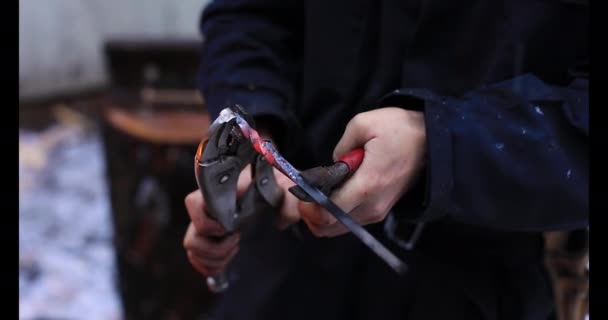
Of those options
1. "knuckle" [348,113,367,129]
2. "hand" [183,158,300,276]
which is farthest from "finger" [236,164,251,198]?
"knuckle" [348,113,367,129]

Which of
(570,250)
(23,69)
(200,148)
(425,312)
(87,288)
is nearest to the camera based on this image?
(200,148)

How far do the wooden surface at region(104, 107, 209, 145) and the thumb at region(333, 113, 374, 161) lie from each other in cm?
77

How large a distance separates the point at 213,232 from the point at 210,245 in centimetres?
2

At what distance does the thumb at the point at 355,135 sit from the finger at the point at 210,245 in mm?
158

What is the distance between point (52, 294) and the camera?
153 centimetres

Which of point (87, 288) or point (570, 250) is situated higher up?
point (570, 250)

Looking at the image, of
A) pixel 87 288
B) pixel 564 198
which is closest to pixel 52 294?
pixel 87 288

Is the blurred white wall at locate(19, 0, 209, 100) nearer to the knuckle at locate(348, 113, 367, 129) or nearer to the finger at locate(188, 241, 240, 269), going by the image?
the finger at locate(188, 241, 240, 269)

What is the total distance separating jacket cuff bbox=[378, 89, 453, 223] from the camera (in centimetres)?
46

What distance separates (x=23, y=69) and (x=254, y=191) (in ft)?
7.67

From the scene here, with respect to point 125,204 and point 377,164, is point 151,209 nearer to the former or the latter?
point 125,204

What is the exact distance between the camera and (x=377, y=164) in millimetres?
462

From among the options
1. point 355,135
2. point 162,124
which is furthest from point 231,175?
point 162,124

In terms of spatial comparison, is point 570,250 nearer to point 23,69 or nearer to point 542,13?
point 542,13
